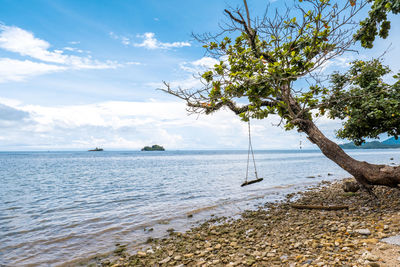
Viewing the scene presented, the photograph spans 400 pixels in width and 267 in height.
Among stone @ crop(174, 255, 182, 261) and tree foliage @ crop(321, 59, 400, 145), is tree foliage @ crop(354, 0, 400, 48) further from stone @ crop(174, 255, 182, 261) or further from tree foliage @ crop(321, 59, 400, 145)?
stone @ crop(174, 255, 182, 261)

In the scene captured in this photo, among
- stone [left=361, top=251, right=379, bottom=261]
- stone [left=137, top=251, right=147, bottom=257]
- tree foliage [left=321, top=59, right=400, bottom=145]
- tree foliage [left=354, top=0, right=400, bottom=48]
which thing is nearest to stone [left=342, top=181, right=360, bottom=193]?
tree foliage [left=321, top=59, right=400, bottom=145]

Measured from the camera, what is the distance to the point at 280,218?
9.17m

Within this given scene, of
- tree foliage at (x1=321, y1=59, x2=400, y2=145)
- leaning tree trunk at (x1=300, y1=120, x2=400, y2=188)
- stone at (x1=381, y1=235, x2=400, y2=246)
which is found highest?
tree foliage at (x1=321, y1=59, x2=400, y2=145)

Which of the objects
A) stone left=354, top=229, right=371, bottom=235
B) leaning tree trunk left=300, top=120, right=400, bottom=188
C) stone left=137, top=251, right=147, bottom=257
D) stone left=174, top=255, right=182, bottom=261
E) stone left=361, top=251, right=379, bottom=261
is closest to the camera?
stone left=361, top=251, right=379, bottom=261

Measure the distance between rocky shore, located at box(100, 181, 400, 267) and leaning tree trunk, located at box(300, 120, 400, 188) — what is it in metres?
0.97

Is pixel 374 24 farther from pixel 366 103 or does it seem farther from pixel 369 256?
pixel 369 256

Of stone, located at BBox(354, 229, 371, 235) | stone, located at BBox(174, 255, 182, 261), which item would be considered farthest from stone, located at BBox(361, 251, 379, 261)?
stone, located at BBox(174, 255, 182, 261)

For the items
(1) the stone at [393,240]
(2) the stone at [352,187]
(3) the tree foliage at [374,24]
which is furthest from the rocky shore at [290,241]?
(3) the tree foliage at [374,24]

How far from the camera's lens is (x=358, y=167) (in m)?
8.87

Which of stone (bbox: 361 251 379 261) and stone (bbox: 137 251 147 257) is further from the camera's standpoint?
stone (bbox: 137 251 147 257)

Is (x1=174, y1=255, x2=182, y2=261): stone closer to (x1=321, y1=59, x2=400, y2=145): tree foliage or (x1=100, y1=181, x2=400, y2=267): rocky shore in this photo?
(x1=100, y1=181, x2=400, y2=267): rocky shore

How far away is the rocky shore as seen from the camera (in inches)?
188

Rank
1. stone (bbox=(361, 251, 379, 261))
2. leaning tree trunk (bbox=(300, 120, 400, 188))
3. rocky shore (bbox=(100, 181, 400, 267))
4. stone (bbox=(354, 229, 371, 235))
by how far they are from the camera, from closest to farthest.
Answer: stone (bbox=(361, 251, 379, 261))
rocky shore (bbox=(100, 181, 400, 267))
stone (bbox=(354, 229, 371, 235))
leaning tree trunk (bbox=(300, 120, 400, 188))

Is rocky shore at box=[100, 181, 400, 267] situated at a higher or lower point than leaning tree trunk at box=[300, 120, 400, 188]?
lower
